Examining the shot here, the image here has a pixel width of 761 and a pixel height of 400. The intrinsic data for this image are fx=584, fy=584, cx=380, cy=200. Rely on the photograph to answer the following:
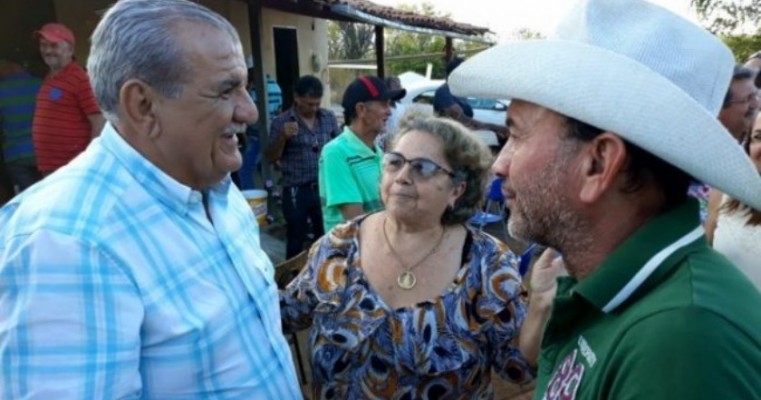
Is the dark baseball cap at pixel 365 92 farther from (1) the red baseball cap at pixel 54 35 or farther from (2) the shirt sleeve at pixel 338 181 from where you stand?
(1) the red baseball cap at pixel 54 35

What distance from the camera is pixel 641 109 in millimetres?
933

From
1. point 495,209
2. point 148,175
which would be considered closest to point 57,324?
point 148,175

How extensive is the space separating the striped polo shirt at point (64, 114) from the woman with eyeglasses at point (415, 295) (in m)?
2.84

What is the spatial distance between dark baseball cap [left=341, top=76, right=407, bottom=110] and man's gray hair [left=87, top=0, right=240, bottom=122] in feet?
8.14

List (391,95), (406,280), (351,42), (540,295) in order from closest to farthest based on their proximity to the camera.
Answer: (540,295) → (406,280) → (391,95) → (351,42)

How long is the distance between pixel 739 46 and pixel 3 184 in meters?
19.3

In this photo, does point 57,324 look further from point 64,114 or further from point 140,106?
point 64,114

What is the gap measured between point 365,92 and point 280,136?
146 cm

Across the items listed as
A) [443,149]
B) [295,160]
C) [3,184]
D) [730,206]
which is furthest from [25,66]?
[730,206]

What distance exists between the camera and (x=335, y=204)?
3209 mm

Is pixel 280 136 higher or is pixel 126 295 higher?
pixel 126 295

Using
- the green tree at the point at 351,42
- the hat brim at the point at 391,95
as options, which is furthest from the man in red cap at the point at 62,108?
the green tree at the point at 351,42

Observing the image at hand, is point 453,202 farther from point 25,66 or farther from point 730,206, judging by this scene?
point 25,66

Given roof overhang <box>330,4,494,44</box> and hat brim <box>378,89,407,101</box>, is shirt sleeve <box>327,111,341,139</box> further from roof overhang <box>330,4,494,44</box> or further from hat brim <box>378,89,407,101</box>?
roof overhang <box>330,4,494,44</box>
